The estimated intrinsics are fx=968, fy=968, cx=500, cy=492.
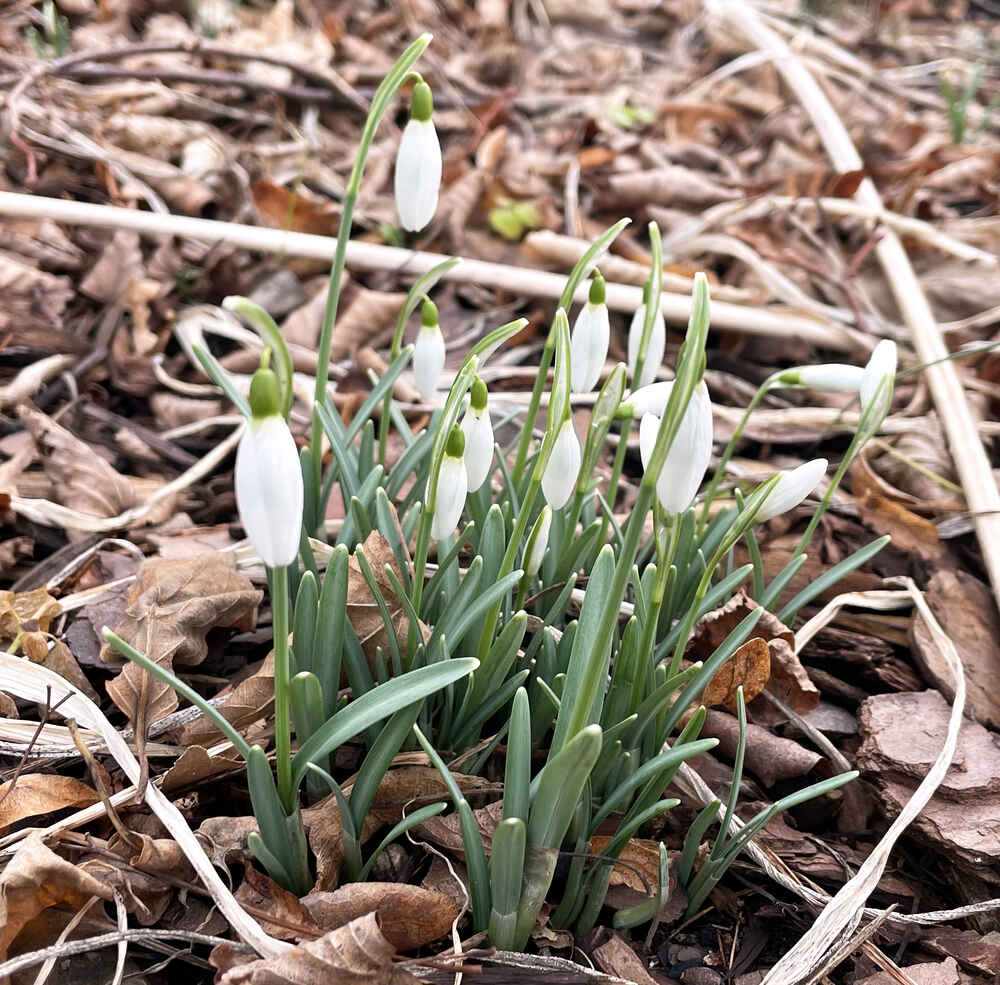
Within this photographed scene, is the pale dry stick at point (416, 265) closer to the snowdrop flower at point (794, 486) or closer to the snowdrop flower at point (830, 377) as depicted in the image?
the snowdrop flower at point (830, 377)

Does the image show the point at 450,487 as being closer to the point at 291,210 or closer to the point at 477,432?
the point at 477,432

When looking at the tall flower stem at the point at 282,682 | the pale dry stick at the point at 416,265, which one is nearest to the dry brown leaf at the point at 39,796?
the tall flower stem at the point at 282,682

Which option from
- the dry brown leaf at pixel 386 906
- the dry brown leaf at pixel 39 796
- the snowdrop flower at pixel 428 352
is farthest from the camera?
the snowdrop flower at pixel 428 352

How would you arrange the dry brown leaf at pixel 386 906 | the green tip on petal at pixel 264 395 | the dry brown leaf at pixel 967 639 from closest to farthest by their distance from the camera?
1. the green tip on petal at pixel 264 395
2. the dry brown leaf at pixel 386 906
3. the dry brown leaf at pixel 967 639

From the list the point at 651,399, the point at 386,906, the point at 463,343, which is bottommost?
the point at 386,906

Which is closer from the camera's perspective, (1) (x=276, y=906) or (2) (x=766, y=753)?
(1) (x=276, y=906)

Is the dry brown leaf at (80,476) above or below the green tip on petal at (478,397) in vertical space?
below

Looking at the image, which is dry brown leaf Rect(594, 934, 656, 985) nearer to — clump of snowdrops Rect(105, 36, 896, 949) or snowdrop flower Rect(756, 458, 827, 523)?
clump of snowdrops Rect(105, 36, 896, 949)

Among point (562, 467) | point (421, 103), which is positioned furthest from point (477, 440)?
point (421, 103)
